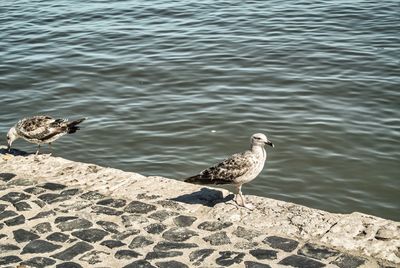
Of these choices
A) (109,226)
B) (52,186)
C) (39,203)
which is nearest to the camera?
(109,226)

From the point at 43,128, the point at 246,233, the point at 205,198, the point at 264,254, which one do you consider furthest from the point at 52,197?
the point at 264,254

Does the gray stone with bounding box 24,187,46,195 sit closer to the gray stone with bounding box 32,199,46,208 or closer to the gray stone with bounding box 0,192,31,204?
the gray stone with bounding box 0,192,31,204

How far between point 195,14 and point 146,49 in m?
5.69

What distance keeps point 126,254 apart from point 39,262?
1.09 meters

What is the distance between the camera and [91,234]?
7.82 m

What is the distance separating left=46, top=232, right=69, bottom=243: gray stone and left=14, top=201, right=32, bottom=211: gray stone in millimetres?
1023

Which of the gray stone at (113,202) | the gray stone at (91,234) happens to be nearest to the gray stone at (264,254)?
the gray stone at (91,234)

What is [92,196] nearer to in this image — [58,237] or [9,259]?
[58,237]

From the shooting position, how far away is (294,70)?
18016 millimetres

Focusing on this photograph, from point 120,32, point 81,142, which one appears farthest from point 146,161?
point 120,32

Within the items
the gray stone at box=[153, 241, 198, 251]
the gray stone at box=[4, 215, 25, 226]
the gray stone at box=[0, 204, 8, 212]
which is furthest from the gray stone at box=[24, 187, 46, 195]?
the gray stone at box=[153, 241, 198, 251]

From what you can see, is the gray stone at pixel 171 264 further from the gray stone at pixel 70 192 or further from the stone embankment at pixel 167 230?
the gray stone at pixel 70 192

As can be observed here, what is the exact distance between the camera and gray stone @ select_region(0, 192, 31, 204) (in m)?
8.91

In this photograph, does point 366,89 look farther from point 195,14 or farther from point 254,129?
point 195,14
